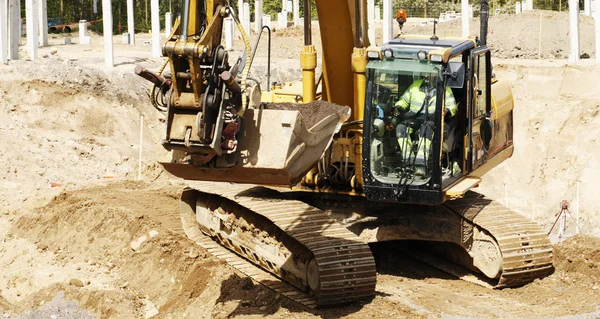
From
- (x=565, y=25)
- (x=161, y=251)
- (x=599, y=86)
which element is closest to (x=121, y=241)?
(x=161, y=251)

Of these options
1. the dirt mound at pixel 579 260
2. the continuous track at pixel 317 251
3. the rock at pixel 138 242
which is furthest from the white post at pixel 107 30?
the dirt mound at pixel 579 260

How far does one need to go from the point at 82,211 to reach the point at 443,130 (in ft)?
19.1

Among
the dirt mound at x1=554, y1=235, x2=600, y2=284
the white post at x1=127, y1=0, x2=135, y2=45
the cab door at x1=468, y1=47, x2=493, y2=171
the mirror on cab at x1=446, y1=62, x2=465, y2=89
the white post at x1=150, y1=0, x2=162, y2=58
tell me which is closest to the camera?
the mirror on cab at x1=446, y1=62, x2=465, y2=89

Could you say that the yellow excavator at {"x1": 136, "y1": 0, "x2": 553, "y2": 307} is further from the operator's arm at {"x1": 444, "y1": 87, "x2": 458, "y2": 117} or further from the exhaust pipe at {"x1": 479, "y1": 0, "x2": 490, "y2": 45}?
the exhaust pipe at {"x1": 479, "y1": 0, "x2": 490, "y2": 45}

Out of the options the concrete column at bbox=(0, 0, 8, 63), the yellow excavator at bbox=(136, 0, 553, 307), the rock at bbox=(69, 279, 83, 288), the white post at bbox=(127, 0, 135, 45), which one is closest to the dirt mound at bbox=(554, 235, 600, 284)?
the yellow excavator at bbox=(136, 0, 553, 307)

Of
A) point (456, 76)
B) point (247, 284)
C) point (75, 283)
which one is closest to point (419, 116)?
point (456, 76)

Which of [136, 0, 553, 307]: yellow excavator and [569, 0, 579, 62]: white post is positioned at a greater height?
[569, 0, 579, 62]: white post

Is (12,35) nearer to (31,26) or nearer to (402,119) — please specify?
(31,26)

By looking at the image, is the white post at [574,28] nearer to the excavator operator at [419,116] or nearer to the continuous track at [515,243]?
the continuous track at [515,243]

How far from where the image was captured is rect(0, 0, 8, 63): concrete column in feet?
62.2

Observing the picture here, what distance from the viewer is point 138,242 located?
475 inches

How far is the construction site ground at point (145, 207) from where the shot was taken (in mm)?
9922

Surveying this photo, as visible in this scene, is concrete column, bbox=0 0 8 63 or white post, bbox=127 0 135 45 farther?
white post, bbox=127 0 135 45

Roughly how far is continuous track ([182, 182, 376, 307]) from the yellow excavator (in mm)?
14
